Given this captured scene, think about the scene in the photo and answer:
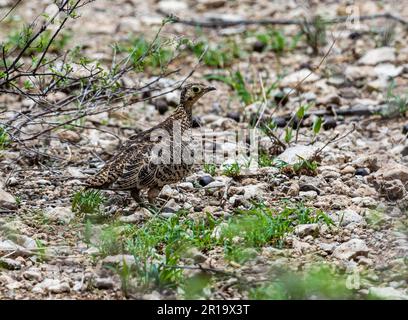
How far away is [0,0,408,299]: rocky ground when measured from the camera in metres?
5.88

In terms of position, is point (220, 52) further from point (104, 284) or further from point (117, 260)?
point (104, 284)

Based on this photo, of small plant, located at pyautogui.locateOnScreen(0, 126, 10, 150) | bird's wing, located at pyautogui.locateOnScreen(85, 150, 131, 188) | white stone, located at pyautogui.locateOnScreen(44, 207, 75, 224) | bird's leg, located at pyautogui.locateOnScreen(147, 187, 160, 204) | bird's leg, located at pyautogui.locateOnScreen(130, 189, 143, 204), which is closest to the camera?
white stone, located at pyautogui.locateOnScreen(44, 207, 75, 224)

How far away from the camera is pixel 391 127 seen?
967 centimetres

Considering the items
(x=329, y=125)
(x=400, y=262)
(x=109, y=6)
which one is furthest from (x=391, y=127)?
(x=109, y=6)

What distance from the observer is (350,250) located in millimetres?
6375

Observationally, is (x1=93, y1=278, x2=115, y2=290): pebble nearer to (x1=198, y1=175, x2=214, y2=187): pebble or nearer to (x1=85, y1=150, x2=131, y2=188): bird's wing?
(x1=85, y1=150, x2=131, y2=188): bird's wing

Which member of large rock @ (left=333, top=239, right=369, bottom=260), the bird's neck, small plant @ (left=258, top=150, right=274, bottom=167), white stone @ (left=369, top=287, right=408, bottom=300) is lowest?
white stone @ (left=369, top=287, right=408, bottom=300)

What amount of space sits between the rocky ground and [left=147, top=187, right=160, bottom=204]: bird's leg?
110 millimetres

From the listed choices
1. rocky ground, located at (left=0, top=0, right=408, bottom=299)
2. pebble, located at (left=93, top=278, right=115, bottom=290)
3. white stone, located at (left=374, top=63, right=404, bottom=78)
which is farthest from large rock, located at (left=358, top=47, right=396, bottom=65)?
pebble, located at (left=93, top=278, right=115, bottom=290)

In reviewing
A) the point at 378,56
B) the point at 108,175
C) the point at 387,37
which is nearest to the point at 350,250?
the point at 108,175

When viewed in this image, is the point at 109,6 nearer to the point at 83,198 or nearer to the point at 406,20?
the point at 406,20

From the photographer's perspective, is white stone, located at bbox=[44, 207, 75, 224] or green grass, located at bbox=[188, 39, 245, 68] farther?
green grass, located at bbox=[188, 39, 245, 68]

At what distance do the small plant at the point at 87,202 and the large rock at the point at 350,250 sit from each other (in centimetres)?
198

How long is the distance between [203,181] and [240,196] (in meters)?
0.53
